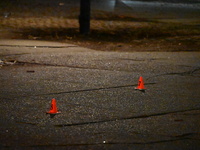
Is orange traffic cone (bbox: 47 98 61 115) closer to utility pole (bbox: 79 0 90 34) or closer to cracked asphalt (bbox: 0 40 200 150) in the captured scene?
cracked asphalt (bbox: 0 40 200 150)

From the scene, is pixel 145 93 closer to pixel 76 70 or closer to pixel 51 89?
pixel 51 89

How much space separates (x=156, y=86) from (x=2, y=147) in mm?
4269

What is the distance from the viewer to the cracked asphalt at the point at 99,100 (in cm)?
598

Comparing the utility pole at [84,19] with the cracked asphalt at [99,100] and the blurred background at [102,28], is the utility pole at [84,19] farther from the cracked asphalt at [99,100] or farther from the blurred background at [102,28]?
the cracked asphalt at [99,100]

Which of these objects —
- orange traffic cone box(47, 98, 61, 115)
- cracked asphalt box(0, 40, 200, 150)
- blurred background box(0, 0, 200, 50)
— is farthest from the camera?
blurred background box(0, 0, 200, 50)

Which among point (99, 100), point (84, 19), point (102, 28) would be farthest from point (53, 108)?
point (102, 28)

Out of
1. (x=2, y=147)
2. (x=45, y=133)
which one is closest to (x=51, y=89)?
(x=45, y=133)

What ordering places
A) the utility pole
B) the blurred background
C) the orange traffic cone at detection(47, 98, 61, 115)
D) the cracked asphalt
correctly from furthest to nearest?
the utility pole, the blurred background, the orange traffic cone at detection(47, 98, 61, 115), the cracked asphalt

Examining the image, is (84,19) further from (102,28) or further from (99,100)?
(99,100)

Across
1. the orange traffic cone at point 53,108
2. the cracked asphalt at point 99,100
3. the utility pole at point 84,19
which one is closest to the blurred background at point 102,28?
the utility pole at point 84,19

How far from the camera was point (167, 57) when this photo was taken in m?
12.6

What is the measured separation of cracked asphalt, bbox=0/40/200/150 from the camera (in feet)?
19.6

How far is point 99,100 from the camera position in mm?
7922

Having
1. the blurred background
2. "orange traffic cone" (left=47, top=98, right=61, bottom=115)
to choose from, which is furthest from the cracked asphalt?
the blurred background
